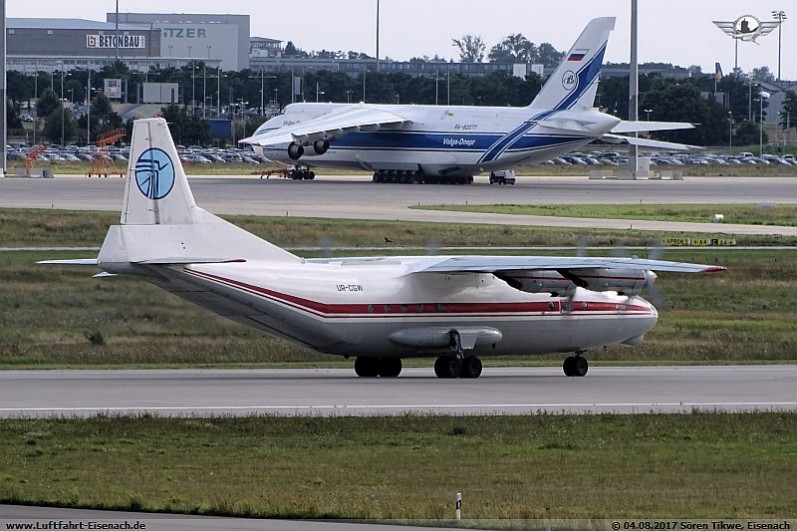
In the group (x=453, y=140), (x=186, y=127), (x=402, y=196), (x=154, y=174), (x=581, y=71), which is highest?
(x=581, y=71)

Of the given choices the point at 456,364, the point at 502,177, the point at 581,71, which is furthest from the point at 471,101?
the point at 456,364

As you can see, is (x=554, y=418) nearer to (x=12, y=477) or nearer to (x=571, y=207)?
(x=12, y=477)

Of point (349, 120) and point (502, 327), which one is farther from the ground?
point (349, 120)

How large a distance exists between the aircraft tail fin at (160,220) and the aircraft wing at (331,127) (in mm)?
67107

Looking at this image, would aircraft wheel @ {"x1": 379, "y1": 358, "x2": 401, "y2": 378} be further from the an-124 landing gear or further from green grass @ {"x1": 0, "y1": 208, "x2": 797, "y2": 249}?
the an-124 landing gear

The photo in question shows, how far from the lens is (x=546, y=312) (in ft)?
103

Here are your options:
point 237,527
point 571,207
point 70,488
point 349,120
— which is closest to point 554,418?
point 70,488

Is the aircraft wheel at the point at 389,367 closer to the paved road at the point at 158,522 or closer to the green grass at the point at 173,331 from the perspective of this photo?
the green grass at the point at 173,331

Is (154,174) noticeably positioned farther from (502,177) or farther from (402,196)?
(502,177)

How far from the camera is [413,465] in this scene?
753 inches

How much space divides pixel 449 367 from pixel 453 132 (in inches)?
2596

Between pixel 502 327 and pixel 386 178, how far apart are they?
69.4 metres

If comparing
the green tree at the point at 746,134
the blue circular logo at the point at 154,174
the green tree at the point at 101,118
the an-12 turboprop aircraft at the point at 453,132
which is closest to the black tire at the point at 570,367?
the blue circular logo at the point at 154,174

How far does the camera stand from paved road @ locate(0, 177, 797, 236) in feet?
217
